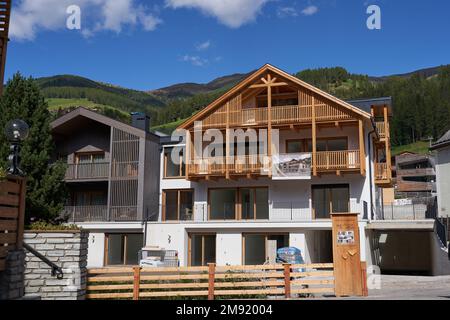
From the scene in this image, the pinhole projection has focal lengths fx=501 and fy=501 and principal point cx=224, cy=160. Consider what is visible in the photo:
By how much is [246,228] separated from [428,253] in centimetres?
1148

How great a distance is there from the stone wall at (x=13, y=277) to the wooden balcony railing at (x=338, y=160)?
58.1 feet

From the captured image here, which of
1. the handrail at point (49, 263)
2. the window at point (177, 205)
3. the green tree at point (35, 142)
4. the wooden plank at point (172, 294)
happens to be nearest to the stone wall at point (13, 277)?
the handrail at point (49, 263)

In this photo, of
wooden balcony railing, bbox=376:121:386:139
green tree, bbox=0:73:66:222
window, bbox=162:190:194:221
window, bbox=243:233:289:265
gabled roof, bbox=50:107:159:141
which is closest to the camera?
green tree, bbox=0:73:66:222

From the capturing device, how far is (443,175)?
1505 inches

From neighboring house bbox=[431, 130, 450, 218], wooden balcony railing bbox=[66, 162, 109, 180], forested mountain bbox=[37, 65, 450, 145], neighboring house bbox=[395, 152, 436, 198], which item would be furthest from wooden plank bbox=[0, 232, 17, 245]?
neighboring house bbox=[395, 152, 436, 198]

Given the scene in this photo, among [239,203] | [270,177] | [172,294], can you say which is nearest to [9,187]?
[172,294]

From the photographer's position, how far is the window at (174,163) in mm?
29844

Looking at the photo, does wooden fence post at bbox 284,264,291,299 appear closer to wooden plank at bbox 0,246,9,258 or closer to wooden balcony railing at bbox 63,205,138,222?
wooden plank at bbox 0,246,9,258

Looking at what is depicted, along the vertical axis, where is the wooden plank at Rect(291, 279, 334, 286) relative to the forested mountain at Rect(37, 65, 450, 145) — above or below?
below

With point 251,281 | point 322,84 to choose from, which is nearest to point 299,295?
point 251,281

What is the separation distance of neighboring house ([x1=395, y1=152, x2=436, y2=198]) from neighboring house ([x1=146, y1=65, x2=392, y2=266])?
6041 cm

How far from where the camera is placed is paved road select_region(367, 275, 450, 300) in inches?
601

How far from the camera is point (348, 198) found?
2639cm
